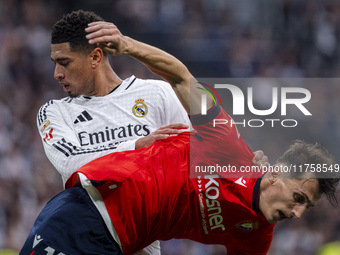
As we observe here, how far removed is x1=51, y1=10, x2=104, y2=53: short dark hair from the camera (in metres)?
4.35

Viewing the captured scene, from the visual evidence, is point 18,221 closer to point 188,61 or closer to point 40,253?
point 188,61

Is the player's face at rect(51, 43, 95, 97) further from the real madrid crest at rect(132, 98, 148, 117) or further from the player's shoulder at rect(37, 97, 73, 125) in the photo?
the real madrid crest at rect(132, 98, 148, 117)

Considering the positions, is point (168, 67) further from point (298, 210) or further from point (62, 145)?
point (298, 210)

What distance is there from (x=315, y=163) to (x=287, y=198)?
27 centimetres

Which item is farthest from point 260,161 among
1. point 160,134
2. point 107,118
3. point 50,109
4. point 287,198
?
point 50,109

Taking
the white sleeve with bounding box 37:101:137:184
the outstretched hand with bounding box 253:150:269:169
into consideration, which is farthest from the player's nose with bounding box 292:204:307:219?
the white sleeve with bounding box 37:101:137:184

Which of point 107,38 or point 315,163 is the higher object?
point 107,38

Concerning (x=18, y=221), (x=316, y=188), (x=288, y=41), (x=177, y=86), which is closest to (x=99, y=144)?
(x=177, y=86)

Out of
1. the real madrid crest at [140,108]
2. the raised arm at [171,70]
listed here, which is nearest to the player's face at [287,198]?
the raised arm at [171,70]

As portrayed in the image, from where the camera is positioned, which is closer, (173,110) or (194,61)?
(173,110)

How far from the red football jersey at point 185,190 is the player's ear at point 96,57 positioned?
0.91 meters

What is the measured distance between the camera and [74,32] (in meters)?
4.36

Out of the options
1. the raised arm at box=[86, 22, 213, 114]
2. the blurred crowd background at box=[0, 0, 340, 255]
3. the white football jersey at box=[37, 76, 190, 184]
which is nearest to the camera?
the raised arm at box=[86, 22, 213, 114]

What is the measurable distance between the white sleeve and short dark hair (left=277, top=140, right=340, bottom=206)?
1.04m
